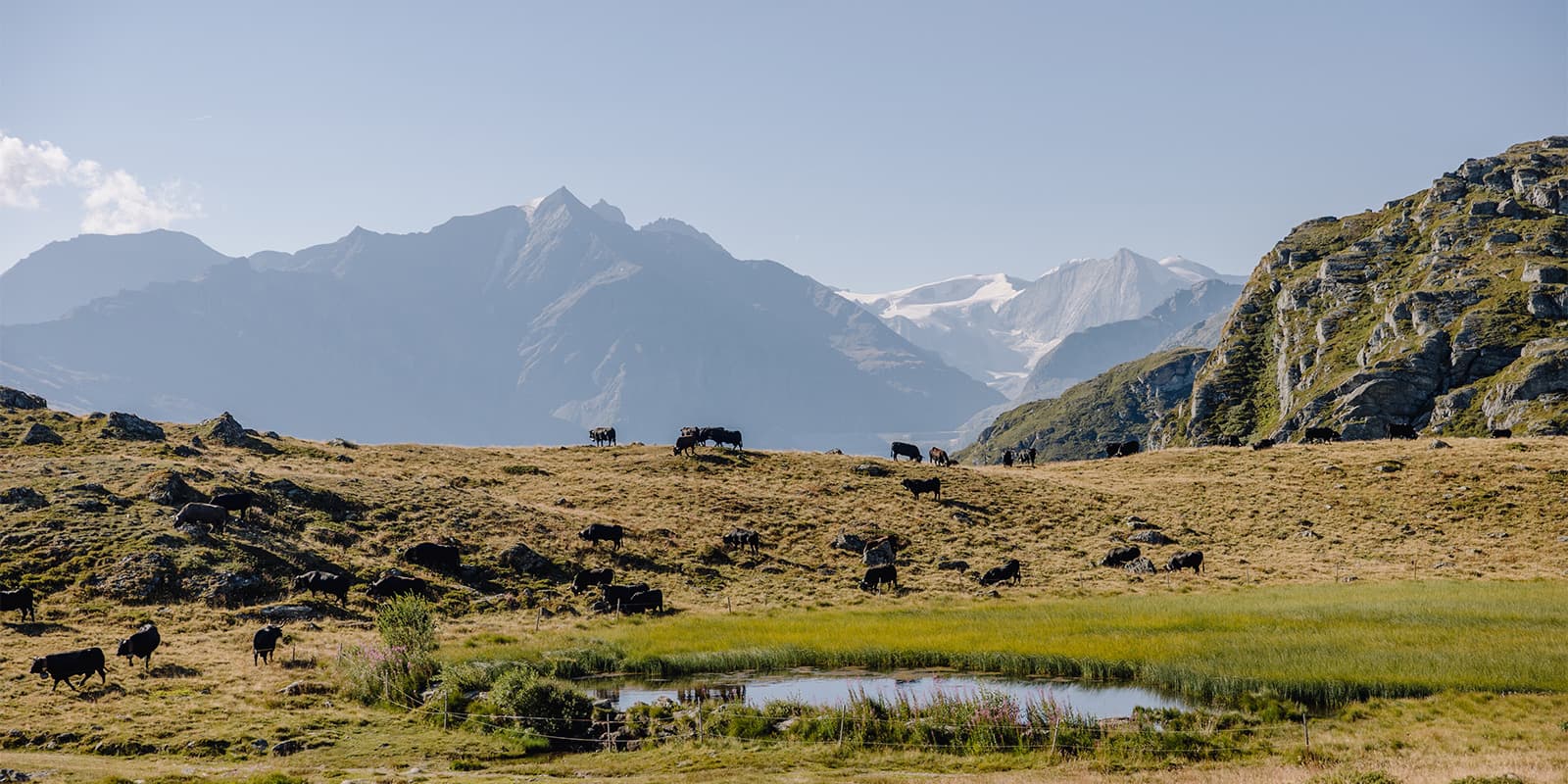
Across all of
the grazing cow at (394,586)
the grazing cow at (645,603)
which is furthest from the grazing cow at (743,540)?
the grazing cow at (394,586)

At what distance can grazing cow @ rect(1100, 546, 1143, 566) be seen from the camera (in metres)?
65.4

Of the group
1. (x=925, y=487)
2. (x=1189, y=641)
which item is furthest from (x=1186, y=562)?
(x=925, y=487)

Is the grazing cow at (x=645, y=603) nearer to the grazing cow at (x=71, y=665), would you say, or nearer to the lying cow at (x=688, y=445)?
the grazing cow at (x=71, y=665)

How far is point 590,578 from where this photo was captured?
2256 inches

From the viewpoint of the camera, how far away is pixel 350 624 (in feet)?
155

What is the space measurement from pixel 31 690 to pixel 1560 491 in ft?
313

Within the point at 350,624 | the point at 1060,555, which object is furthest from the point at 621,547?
the point at 1060,555

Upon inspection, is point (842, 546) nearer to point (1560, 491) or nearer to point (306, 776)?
point (306, 776)

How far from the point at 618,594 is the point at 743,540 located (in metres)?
15.6

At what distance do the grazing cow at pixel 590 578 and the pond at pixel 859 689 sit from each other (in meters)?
16.5

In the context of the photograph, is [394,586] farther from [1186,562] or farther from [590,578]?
[1186,562]

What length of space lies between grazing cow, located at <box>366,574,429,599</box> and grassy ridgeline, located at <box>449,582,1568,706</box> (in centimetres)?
984

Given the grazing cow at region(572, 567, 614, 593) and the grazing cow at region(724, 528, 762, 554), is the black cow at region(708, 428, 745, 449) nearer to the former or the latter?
the grazing cow at region(724, 528, 762, 554)

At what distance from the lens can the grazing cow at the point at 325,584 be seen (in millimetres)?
50094
